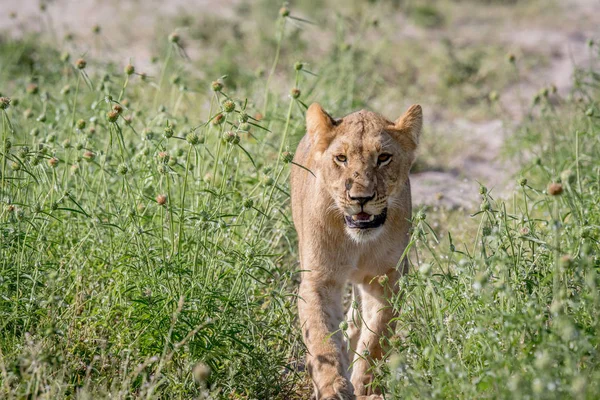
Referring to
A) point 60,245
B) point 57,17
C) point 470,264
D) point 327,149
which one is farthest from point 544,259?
A: point 57,17

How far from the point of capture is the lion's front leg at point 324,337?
165 inches

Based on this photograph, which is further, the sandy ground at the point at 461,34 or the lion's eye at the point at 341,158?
the sandy ground at the point at 461,34

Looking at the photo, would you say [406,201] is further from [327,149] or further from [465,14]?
[465,14]

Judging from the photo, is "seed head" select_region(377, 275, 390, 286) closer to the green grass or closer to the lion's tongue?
the green grass

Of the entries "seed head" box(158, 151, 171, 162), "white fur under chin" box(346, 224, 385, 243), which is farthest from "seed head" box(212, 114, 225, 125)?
"white fur under chin" box(346, 224, 385, 243)

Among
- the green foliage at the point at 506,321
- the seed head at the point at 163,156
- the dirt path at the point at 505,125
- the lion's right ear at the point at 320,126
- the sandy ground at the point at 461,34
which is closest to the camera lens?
the green foliage at the point at 506,321

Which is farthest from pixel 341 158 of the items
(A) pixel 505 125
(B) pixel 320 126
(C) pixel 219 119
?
(A) pixel 505 125

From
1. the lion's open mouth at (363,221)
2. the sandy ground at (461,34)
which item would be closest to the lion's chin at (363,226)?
the lion's open mouth at (363,221)

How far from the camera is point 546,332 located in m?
3.29

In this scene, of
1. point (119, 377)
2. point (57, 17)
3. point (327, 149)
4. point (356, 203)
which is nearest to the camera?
point (119, 377)

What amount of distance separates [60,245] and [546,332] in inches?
103

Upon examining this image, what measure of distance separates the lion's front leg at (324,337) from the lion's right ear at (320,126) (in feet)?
2.34

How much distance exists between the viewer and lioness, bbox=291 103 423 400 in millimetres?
4328

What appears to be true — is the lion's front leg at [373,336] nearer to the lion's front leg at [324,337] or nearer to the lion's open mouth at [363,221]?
the lion's front leg at [324,337]
